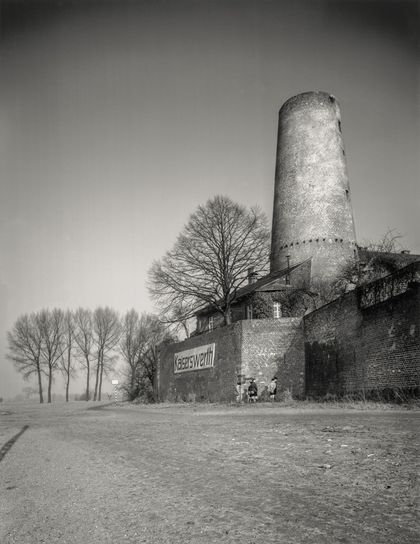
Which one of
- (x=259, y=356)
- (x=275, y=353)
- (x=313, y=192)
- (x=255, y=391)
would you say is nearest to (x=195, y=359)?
(x=259, y=356)

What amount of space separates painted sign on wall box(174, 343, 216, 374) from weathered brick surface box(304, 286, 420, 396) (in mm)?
5904

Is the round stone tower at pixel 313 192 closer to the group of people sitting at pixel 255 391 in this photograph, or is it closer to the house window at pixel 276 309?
the house window at pixel 276 309

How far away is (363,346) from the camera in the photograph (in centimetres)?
1553

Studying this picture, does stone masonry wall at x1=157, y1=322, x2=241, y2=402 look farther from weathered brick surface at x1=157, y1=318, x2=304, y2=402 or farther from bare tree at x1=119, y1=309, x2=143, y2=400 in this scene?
bare tree at x1=119, y1=309, x2=143, y2=400

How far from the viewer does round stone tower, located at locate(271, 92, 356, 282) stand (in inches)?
1171

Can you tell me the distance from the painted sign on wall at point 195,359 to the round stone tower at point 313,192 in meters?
8.73

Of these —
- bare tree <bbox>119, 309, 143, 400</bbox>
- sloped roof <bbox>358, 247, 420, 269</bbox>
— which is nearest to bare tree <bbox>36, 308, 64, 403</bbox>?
bare tree <bbox>119, 309, 143, 400</bbox>

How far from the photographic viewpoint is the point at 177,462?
210 inches

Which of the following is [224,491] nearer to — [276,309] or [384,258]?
[384,258]

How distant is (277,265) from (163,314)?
8967mm

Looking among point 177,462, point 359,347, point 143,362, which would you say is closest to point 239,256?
point 359,347

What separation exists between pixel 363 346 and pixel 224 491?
41.6ft

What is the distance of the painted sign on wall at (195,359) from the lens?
24.7 m

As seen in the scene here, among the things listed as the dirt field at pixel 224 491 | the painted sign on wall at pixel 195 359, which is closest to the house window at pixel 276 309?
the painted sign on wall at pixel 195 359
